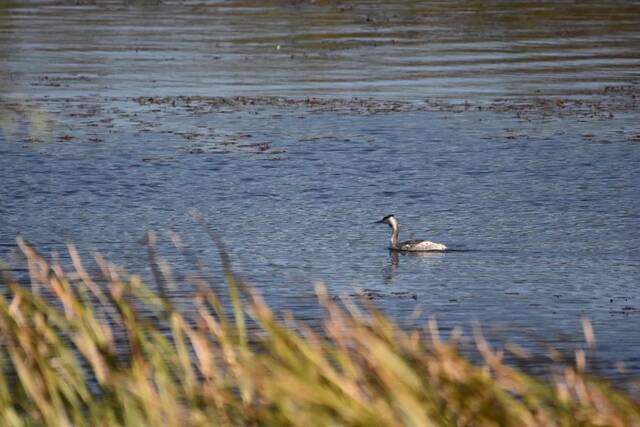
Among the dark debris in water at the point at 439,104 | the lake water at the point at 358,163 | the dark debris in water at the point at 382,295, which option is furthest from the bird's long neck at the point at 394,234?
the dark debris in water at the point at 439,104

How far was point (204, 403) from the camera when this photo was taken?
16.3 feet

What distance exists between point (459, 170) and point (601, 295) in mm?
6298

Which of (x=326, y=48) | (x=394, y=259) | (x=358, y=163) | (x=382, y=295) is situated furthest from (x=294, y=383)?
(x=326, y=48)

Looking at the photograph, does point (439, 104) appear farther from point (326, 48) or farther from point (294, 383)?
point (294, 383)

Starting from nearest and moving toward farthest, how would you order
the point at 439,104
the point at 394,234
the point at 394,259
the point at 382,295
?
the point at 382,295 → the point at 394,259 → the point at 394,234 → the point at 439,104

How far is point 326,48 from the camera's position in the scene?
31.1m

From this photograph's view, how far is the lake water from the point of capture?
39.5 feet

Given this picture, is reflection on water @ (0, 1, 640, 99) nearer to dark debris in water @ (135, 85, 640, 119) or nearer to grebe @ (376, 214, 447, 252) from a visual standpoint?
dark debris in water @ (135, 85, 640, 119)

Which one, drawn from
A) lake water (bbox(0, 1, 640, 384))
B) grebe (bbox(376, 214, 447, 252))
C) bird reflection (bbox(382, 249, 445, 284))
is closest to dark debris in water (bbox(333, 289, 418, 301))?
lake water (bbox(0, 1, 640, 384))

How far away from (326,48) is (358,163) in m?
13.3

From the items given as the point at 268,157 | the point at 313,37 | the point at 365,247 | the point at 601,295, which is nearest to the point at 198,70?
the point at 313,37

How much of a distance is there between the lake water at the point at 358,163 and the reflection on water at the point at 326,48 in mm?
128

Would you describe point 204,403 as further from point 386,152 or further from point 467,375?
point 386,152

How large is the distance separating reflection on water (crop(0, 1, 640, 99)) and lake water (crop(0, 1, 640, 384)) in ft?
0.42
